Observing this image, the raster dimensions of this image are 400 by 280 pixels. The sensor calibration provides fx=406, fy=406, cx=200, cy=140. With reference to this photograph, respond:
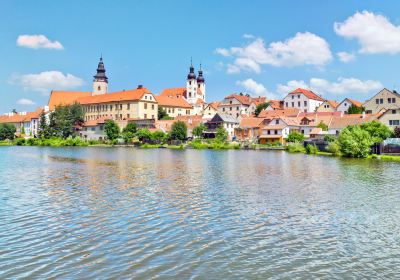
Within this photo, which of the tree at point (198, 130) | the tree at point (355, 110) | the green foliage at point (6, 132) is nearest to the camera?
the tree at point (355, 110)

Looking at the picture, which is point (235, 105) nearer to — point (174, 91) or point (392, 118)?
point (174, 91)

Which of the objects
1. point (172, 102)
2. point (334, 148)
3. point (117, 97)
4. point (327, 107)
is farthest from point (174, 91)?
point (334, 148)

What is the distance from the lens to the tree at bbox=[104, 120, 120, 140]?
101 m

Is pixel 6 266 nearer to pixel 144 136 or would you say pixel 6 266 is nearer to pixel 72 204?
pixel 72 204

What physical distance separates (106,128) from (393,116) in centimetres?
6624

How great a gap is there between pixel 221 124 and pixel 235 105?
26920 millimetres

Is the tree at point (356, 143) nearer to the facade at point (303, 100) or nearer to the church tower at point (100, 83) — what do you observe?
the facade at point (303, 100)

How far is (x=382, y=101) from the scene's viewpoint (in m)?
83.9

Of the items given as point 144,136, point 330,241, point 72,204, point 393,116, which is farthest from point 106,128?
point 330,241

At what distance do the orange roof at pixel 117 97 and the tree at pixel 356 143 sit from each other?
236ft

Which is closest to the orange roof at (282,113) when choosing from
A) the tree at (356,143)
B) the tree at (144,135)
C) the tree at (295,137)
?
the tree at (295,137)

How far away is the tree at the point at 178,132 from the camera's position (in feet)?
296

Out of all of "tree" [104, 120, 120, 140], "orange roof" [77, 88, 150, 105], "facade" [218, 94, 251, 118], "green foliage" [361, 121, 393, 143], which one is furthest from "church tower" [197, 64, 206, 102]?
"green foliage" [361, 121, 393, 143]

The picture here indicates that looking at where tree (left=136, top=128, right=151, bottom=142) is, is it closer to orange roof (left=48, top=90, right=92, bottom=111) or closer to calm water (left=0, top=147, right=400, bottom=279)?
orange roof (left=48, top=90, right=92, bottom=111)
